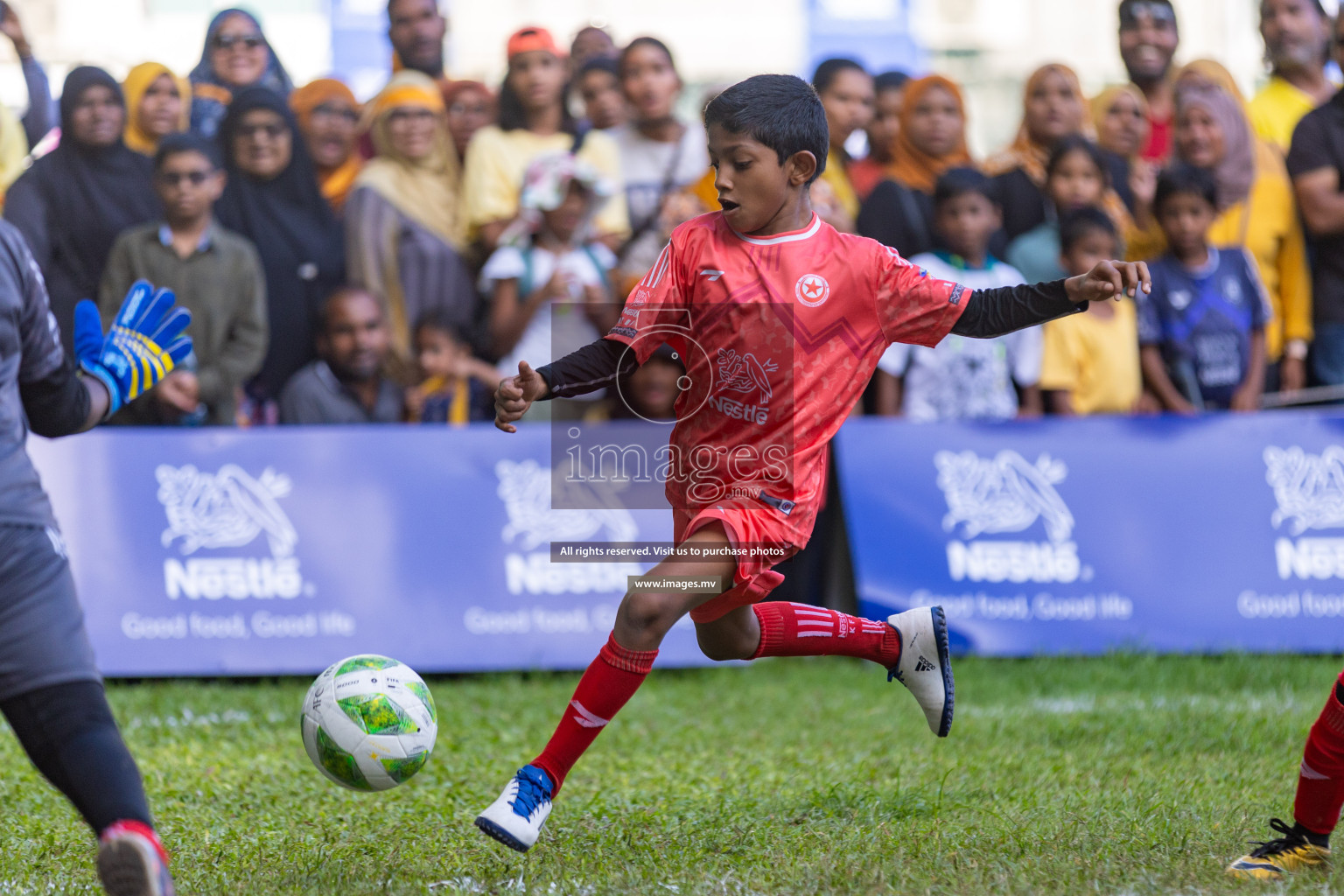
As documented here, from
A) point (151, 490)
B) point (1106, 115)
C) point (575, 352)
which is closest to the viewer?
point (575, 352)

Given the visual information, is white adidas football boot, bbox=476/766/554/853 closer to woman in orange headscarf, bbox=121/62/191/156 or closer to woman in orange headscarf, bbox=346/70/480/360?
woman in orange headscarf, bbox=346/70/480/360

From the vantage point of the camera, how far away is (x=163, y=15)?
8.12 metres

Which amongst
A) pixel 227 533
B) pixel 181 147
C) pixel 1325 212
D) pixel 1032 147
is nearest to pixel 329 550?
pixel 227 533

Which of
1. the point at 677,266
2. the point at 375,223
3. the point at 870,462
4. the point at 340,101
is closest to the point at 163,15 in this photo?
the point at 340,101

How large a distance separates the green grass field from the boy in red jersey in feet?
1.74

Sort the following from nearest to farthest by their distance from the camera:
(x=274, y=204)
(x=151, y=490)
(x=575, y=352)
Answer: (x=575, y=352) → (x=151, y=490) → (x=274, y=204)

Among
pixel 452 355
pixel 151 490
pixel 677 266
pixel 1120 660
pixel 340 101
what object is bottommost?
pixel 1120 660

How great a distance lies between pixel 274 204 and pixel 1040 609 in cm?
485

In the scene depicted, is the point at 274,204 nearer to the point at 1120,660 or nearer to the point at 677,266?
the point at 677,266

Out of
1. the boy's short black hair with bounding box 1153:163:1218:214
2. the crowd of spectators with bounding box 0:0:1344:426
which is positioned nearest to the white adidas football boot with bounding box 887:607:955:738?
the crowd of spectators with bounding box 0:0:1344:426

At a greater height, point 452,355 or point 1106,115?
point 1106,115

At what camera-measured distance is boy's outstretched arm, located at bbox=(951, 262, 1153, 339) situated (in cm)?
371

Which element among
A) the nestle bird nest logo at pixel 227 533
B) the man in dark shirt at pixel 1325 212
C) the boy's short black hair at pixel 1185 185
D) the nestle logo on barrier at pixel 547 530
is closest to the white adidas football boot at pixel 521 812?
the nestle logo on barrier at pixel 547 530

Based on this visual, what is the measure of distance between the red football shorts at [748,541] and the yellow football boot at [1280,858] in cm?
144
